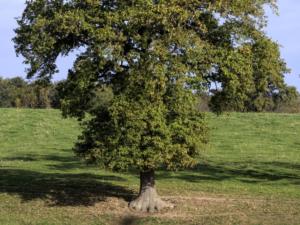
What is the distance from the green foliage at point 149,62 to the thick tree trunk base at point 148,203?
140 centimetres

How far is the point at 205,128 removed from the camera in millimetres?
14211

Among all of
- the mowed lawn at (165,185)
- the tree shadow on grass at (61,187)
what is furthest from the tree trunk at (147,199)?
the tree shadow on grass at (61,187)

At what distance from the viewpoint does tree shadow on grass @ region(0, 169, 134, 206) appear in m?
15.8

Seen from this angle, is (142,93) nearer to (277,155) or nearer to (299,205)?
(299,205)

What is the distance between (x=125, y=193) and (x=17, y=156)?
1048cm

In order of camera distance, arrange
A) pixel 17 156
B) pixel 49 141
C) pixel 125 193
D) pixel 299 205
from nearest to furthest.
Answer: pixel 299 205 < pixel 125 193 < pixel 17 156 < pixel 49 141

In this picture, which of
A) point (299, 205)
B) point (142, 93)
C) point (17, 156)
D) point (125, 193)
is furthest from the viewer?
point (17, 156)

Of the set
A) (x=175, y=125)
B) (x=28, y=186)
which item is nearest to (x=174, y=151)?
(x=175, y=125)

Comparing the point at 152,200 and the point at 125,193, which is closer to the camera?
the point at 152,200

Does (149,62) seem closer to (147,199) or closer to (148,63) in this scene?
(148,63)

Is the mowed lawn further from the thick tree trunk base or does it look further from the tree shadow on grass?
the thick tree trunk base

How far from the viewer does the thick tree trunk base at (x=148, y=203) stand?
1476cm

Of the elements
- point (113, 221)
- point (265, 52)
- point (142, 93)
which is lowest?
point (113, 221)

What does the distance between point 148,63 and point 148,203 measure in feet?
11.5
